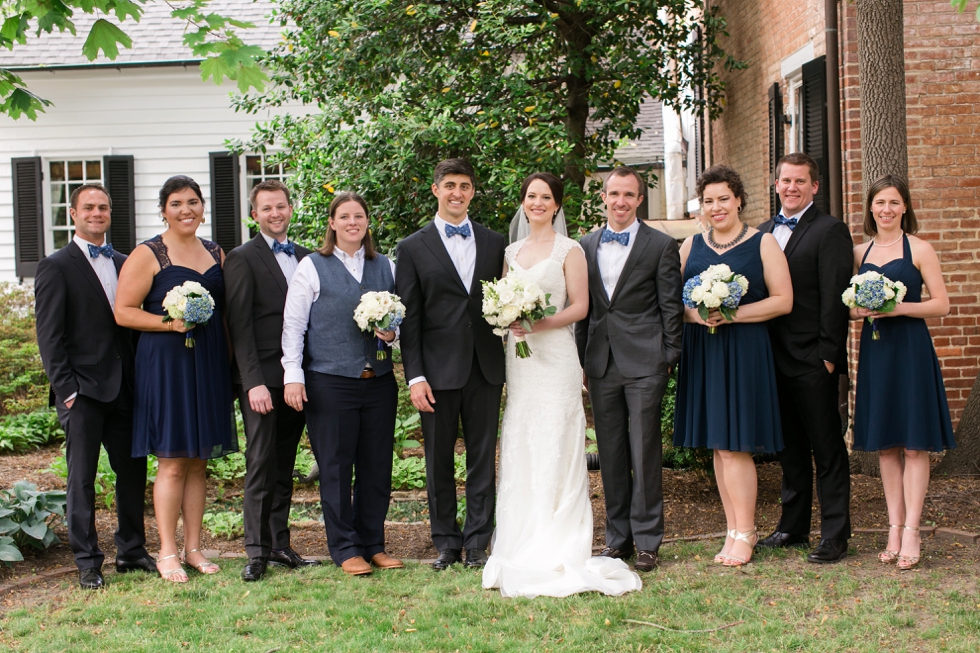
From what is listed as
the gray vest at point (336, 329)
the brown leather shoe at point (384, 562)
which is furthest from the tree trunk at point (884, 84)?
the brown leather shoe at point (384, 562)

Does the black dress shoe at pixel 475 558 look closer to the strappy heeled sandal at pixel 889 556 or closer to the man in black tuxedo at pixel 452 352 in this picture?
the man in black tuxedo at pixel 452 352

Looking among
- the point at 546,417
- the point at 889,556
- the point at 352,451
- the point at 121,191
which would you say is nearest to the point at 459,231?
the point at 546,417

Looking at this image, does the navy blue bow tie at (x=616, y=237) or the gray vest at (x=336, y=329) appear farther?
the navy blue bow tie at (x=616, y=237)

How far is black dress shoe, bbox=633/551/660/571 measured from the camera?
17.7 feet

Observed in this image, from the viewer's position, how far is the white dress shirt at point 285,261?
18.5 feet

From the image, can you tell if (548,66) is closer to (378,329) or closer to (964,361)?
(964,361)

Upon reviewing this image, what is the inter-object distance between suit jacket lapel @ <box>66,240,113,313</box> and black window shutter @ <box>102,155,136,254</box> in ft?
32.8

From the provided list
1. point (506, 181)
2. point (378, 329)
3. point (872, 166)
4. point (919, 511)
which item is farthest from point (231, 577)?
point (872, 166)

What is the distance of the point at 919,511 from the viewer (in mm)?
5359

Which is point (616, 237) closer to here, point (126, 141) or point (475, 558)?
point (475, 558)

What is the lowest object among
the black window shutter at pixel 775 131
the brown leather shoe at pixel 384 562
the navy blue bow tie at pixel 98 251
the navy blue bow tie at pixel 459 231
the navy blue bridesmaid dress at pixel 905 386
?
the brown leather shoe at pixel 384 562

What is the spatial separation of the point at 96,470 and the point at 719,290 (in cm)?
377

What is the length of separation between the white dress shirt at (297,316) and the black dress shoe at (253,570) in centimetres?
107

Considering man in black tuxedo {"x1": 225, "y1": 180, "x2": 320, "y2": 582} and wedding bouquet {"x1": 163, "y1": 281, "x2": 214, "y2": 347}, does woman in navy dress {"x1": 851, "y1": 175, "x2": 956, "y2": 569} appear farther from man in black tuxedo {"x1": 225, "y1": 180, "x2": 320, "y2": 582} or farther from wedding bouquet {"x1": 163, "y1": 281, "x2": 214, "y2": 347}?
Result: wedding bouquet {"x1": 163, "y1": 281, "x2": 214, "y2": 347}
